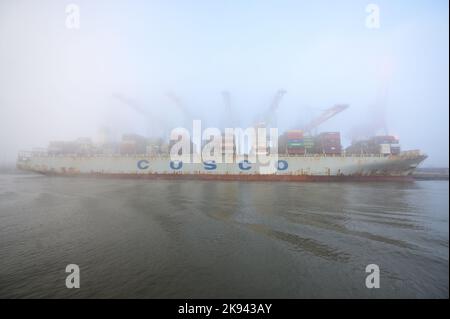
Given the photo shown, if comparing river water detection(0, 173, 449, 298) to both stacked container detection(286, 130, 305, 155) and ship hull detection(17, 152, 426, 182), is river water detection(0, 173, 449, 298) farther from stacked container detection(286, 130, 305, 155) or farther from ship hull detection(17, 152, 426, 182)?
stacked container detection(286, 130, 305, 155)

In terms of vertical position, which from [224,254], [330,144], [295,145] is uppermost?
[330,144]

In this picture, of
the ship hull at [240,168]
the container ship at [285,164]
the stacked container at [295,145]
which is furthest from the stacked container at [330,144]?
the stacked container at [295,145]

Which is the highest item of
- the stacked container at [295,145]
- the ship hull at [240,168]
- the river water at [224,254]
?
the stacked container at [295,145]

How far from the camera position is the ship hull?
2636 centimetres

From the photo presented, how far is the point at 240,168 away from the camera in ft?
96.2

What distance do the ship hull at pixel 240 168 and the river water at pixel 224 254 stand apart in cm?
1945

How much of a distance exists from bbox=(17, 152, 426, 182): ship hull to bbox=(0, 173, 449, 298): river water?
19448 millimetres

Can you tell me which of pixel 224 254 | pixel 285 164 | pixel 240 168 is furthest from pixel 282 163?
pixel 224 254

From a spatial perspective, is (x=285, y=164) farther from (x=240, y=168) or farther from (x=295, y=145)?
(x=240, y=168)

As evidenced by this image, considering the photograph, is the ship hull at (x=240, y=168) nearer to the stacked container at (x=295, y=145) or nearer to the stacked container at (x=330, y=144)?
the stacked container at (x=295, y=145)

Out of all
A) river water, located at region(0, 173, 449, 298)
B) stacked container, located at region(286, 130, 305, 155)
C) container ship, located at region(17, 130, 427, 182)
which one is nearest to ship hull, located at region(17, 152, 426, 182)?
container ship, located at region(17, 130, 427, 182)

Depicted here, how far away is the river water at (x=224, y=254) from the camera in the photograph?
363cm

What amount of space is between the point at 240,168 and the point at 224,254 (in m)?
24.6
